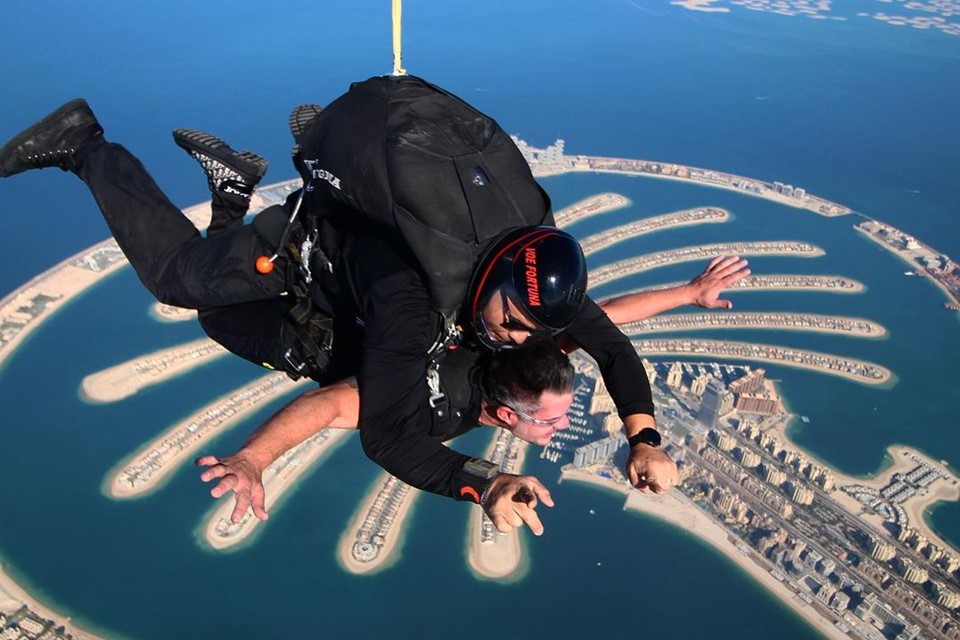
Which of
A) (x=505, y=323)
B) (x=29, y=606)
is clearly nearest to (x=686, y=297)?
(x=505, y=323)

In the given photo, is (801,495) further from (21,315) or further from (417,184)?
(21,315)

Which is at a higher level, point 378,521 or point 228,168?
Result: point 228,168

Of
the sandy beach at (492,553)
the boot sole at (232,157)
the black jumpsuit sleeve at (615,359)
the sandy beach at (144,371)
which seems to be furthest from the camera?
the sandy beach at (144,371)

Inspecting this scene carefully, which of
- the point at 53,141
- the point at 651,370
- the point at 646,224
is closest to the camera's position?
the point at 53,141

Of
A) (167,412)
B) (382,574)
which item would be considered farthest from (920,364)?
(167,412)

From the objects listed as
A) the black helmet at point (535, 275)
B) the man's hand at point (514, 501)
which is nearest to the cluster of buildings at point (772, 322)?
the black helmet at point (535, 275)

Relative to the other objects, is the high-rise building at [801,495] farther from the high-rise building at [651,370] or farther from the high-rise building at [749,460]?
the high-rise building at [651,370]
